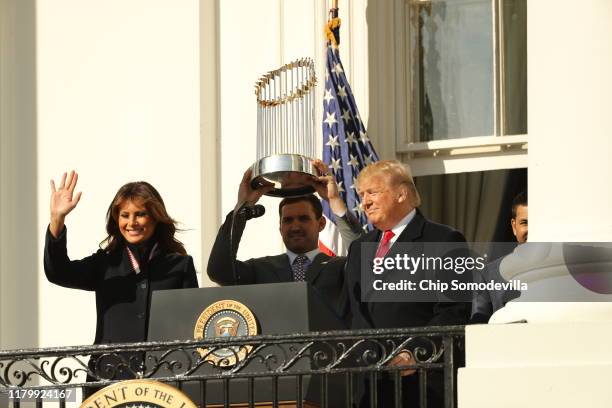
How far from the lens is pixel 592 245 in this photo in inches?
333

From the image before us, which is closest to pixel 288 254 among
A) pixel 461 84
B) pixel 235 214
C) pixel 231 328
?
pixel 235 214

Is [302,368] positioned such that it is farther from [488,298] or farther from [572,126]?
[572,126]

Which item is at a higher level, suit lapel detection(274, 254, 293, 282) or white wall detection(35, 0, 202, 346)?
white wall detection(35, 0, 202, 346)

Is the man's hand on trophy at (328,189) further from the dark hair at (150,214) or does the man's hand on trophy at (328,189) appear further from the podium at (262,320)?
the podium at (262,320)

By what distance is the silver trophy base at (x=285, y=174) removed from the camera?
32.8ft

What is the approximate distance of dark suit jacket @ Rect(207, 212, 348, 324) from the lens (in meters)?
9.62

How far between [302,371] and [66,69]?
459cm

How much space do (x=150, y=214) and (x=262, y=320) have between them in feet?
4.22

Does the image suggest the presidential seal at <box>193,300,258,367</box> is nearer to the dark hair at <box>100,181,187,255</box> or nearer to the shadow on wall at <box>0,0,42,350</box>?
the dark hair at <box>100,181,187,255</box>

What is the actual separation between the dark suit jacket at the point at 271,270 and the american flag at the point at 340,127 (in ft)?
3.75

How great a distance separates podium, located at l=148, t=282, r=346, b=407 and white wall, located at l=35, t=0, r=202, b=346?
2.89 m

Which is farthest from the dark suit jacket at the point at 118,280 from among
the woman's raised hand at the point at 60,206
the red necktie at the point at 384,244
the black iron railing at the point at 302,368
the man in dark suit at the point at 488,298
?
the man in dark suit at the point at 488,298

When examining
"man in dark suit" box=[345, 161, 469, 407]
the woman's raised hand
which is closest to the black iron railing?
"man in dark suit" box=[345, 161, 469, 407]

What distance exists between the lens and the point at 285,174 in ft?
33.0
